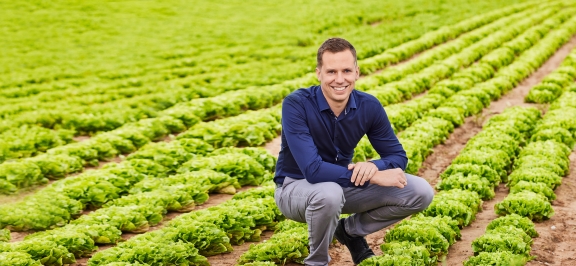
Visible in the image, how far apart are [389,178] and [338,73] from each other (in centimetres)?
105

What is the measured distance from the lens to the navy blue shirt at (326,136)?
5.63m

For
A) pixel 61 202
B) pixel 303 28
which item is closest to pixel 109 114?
pixel 61 202

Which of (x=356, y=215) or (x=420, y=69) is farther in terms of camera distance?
(x=420, y=69)

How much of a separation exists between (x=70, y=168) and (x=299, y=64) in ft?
43.9

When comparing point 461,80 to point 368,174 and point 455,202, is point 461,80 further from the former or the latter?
point 368,174

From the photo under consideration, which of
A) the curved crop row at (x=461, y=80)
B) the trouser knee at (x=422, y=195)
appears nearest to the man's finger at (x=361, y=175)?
the trouser knee at (x=422, y=195)

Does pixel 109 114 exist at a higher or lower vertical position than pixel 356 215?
lower

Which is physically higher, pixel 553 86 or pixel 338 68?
pixel 338 68

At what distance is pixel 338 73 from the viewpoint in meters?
5.66

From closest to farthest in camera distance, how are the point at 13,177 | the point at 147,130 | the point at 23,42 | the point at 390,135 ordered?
the point at 390,135 → the point at 13,177 → the point at 147,130 → the point at 23,42

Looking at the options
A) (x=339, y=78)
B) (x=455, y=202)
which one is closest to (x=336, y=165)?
(x=339, y=78)

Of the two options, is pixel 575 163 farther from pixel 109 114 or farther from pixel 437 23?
pixel 437 23

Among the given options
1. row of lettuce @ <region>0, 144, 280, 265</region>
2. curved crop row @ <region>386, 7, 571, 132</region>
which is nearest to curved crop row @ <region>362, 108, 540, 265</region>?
curved crop row @ <region>386, 7, 571, 132</region>

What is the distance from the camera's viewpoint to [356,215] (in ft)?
20.1
